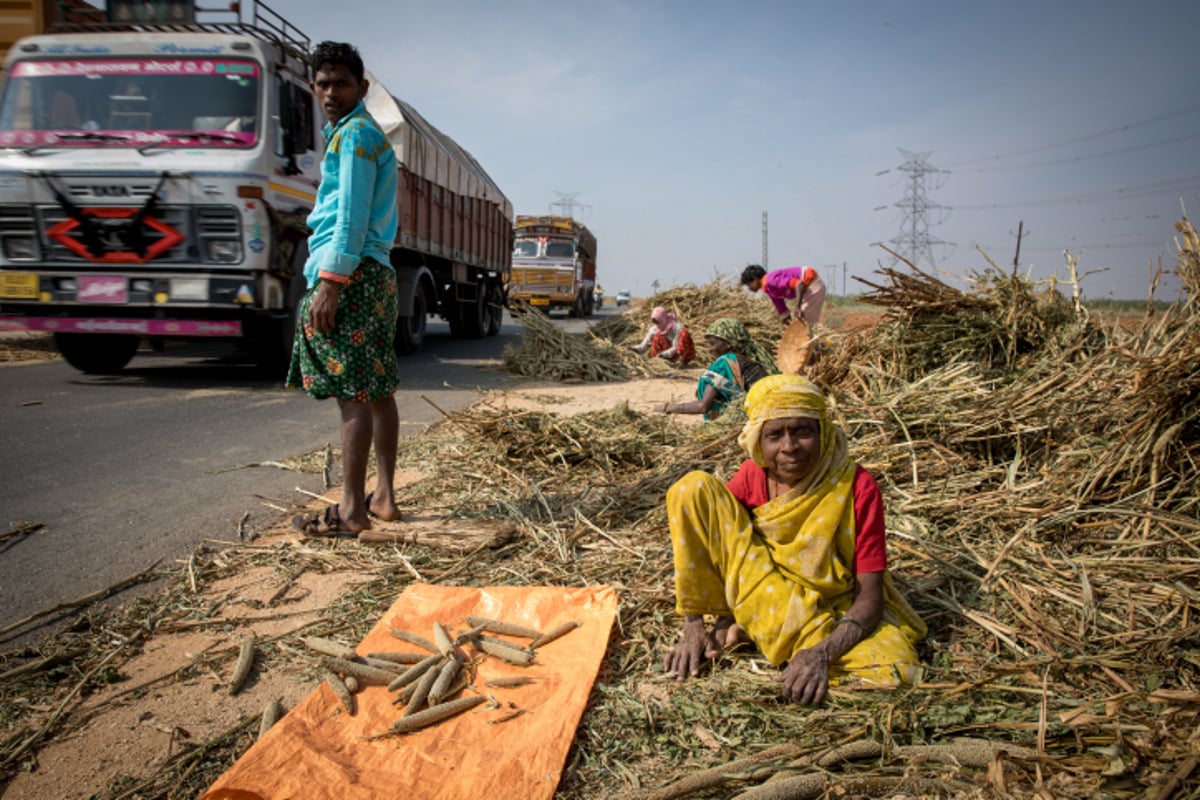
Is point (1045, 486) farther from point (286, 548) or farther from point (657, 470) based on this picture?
point (286, 548)

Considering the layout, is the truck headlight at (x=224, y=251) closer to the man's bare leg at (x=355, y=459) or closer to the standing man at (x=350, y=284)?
the standing man at (x=350, y=284)

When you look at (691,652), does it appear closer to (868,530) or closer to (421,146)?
(868,530)

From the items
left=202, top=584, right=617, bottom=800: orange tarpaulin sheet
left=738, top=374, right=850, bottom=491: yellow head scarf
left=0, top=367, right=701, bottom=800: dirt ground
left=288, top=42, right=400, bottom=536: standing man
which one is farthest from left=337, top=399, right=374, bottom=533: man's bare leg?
left=738, top=374, right=850, bottom=491: yellow head scarf

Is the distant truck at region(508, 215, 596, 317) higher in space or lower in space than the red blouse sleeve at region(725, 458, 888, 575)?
higher

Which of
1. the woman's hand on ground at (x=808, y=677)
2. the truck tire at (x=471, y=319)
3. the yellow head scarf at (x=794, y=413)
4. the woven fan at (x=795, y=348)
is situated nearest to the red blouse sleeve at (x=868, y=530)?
the yellow head scarf at (x=794, y=413)

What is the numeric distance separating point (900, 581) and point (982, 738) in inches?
37.4

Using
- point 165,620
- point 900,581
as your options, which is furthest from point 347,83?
point 900,581

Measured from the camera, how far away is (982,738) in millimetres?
1727

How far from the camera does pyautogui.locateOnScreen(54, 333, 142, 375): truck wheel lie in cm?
773

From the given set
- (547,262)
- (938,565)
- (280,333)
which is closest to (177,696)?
(938,565)

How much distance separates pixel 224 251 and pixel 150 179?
86 centimetres

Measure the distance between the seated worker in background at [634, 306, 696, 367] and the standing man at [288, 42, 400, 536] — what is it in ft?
25.8

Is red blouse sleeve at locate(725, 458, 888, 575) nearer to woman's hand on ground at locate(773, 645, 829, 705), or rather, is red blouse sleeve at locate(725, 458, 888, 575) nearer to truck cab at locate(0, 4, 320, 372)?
woman's hand on ground at locate(773, 645, 829, 705)

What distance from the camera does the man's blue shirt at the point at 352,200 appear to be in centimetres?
288
